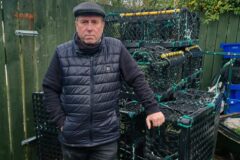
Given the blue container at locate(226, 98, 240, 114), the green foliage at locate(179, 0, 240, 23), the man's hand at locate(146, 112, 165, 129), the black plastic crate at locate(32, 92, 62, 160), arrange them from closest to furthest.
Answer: the man's hand at locate(146, 112, 165, 129) < the black plastic crate at locate(32, 92, 62, 160) < the blue container at locate(226, 98, 240, 114) < the green foliage at locate(179, 0, 240, 23)

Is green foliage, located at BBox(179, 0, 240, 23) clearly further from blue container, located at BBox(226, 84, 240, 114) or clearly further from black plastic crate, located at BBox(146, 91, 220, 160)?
black plastic crate, located at BBox(146, 91, 220, 160)

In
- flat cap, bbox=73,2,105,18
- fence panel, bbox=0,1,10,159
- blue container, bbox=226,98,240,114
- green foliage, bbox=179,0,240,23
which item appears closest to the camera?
flat cap, bbox=73,2,105,18

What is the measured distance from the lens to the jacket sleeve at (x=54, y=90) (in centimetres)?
221

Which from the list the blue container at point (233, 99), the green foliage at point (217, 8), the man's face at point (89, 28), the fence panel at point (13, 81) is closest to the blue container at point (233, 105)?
the blue container at point (233, 99)

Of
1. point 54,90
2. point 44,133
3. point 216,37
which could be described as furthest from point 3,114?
point 216,37

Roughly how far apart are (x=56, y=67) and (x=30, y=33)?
1.19m

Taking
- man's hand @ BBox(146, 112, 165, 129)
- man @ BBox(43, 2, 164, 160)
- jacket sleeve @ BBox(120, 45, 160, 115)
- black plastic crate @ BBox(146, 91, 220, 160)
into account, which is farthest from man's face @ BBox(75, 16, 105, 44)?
black plastic crate @ BBox(146, 91, 220, 160)

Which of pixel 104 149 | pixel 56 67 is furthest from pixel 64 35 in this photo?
pixel 104 149

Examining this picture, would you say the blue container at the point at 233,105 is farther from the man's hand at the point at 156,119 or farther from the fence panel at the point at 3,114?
the fence panel at the point at 3,114

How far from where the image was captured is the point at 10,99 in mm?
3088

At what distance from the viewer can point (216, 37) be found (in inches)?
234

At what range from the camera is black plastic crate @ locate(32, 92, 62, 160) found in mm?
3098

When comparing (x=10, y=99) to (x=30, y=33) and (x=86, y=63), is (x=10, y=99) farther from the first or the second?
(x=86, y=63)

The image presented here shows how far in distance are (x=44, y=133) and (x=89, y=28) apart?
5.30 ft
